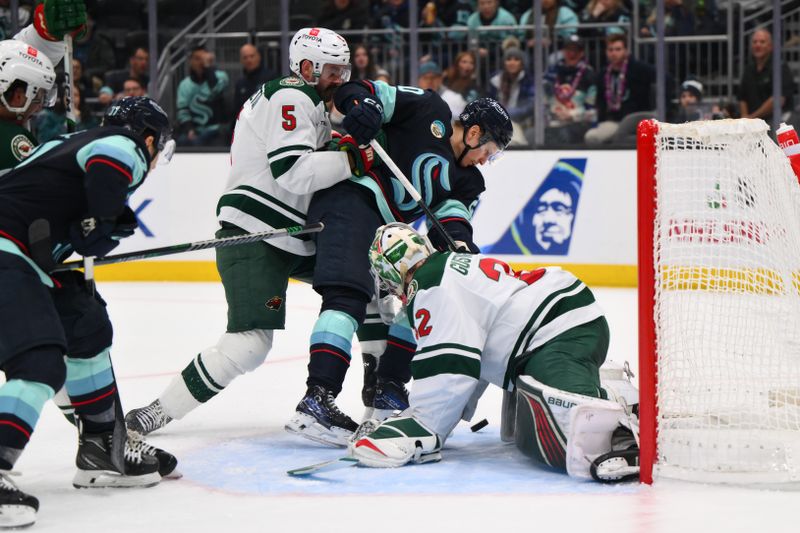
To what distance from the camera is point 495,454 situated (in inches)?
136

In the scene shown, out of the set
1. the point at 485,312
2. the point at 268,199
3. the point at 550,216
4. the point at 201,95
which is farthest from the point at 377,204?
the point at 201,95

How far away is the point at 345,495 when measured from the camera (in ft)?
9.77

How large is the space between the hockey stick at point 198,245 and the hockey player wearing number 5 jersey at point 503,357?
0.31 m

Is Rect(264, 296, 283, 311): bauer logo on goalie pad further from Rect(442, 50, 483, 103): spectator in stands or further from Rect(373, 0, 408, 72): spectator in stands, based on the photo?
Rect(373, 0, 408, 72): spectator in stands

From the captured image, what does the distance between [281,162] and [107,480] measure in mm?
1062

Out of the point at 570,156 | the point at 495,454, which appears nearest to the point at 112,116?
the point at 495,454

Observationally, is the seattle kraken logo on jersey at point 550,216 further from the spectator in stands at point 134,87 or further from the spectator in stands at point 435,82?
the spectator in stands at point 134,87

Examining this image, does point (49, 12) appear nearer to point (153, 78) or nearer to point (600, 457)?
point (600, 457)

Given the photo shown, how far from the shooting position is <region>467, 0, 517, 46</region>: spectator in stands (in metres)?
7.99

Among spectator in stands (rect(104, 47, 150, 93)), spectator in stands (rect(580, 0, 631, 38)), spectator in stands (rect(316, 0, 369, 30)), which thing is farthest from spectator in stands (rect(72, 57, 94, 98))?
spectator in stands (rect(580, 0, 631, 38))

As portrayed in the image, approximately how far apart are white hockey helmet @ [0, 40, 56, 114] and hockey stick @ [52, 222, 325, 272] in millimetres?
420

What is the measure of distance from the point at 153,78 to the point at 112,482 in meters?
5.60

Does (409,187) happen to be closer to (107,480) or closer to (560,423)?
(560,423)

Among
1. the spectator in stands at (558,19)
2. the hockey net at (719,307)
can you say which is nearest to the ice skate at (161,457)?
the hockey net at (719,307)
